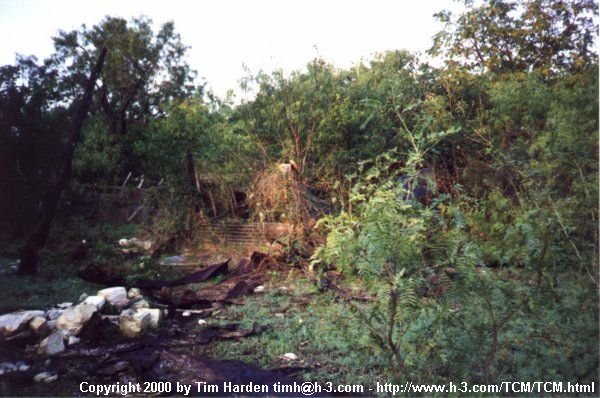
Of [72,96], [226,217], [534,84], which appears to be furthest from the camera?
[72,96]

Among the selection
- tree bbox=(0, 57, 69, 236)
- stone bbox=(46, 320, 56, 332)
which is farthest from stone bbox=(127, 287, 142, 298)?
tree bbox=(0, 57, 69, 236)

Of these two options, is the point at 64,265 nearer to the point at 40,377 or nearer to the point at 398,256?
the point at 40,377

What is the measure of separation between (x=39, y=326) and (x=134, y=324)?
82 centimetres

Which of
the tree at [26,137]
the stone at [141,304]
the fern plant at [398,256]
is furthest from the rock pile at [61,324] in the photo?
the tree at [26,137]

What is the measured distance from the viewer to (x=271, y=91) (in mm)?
8852

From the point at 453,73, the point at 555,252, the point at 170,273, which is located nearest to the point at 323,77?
the point at 453,73

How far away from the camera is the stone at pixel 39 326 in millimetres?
4223

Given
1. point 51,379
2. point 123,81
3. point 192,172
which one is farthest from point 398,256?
point 123,81

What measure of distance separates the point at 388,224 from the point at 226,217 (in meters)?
6.55

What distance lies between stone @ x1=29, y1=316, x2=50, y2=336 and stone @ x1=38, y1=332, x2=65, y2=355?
1.00ft

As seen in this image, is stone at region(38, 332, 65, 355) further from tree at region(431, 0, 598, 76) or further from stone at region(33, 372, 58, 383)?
tree at region(431, 0, 598, 76)

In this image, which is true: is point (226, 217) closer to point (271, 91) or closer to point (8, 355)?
point (271, 91)

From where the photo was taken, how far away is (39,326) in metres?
4.23

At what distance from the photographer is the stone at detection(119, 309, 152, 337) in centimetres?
435
